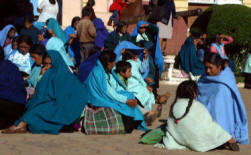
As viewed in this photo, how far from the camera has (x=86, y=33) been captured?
11.6 metres

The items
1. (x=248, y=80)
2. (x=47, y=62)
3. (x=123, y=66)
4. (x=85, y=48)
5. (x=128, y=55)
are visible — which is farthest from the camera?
(x=248, y=80)

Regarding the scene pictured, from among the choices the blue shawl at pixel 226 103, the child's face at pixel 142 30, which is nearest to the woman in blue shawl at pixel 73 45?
the child's face at pixel 142 30

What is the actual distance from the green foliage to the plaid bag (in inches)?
341

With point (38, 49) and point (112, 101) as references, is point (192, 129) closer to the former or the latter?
point (112, 101)

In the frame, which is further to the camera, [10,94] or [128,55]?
[128,55]

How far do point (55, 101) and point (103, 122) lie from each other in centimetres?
66

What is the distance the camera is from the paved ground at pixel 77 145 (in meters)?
5.83

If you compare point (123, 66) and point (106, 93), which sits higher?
point (123, 66)

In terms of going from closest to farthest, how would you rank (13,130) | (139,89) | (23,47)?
1. (13,130)
2. (139,89)
3. (23,47)

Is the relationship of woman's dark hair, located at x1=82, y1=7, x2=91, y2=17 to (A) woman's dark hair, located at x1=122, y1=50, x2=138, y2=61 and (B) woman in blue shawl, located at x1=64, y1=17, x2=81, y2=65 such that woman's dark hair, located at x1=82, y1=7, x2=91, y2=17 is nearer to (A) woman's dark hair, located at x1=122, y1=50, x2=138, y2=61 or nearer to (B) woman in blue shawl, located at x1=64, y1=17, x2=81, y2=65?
(B) woman in blue shawl, located at x1=64, y1=17, x2=81, y2=65

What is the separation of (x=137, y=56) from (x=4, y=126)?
8.29ft

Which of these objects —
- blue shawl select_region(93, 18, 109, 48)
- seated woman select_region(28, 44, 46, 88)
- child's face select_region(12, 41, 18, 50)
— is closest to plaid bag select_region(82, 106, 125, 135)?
seated woman select_region(28, 44, 46, 88)

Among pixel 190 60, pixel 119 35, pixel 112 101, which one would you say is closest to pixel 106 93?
pixel 112 101

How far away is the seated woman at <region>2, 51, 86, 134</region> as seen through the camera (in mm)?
6777
